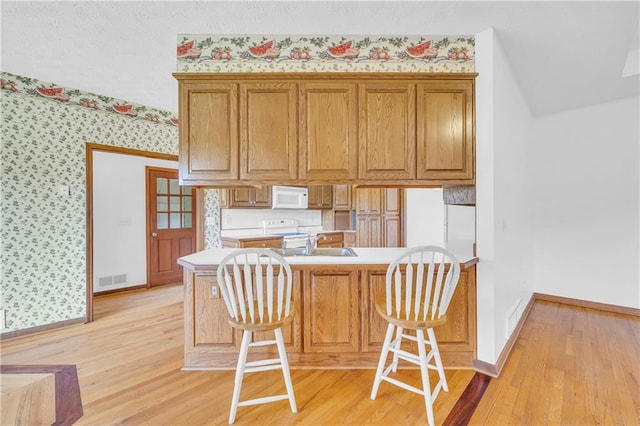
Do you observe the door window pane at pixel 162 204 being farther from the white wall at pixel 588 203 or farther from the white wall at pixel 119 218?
the white wall at pixel 588 203

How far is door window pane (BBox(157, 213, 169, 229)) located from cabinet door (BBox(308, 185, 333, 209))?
227 centimetres

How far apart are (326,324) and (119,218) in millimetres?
3645

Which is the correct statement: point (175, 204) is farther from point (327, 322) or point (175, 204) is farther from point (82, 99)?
point (327, 322)

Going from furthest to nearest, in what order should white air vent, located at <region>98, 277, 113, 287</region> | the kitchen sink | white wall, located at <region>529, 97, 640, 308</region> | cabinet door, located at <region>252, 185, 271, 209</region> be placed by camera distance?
cabinet door, located at <region>252, 185, 271, 209</region> < white air vent, located at <region>98, 277, 113, 287</region> < white wall, located at <region>529, 97, 640, 308</region> < the kitchen sink

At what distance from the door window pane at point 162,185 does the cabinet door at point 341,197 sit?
107 inches

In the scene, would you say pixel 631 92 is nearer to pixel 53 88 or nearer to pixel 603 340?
pixel 603 340

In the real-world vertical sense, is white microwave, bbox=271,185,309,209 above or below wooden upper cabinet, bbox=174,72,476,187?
below

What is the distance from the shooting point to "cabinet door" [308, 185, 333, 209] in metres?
4.82

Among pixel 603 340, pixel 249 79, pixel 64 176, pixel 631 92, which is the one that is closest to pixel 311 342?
pixel 249 79

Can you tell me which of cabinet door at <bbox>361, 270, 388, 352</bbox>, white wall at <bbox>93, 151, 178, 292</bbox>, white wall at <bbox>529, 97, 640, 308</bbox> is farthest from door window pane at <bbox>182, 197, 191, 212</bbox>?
white wall at <bbox>529, 97, 640, 308</bbox>

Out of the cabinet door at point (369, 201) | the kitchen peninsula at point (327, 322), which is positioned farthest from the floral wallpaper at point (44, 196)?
the cabinet door at point (369, 201)

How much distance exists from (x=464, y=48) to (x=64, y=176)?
3861 mm

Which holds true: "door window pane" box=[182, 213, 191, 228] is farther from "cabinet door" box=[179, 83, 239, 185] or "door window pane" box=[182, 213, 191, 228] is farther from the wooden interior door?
"cabinet door" box=[179, 83, 239, 185]

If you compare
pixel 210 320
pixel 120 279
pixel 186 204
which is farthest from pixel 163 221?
pixel 210 320
